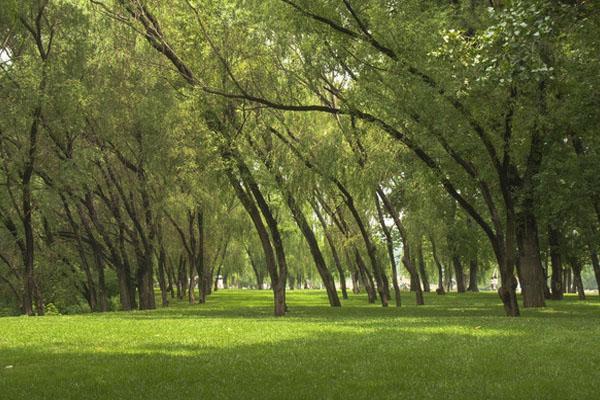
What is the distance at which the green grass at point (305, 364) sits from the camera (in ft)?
32.2

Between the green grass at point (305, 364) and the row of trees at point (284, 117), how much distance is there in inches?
209

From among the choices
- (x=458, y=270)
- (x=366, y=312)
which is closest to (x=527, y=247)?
(x=366, y=312)

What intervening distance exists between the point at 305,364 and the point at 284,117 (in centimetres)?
2037

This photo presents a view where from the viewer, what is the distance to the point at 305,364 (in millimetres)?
12273

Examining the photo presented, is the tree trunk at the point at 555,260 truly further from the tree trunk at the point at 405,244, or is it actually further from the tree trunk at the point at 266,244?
the tree trunk at the point at 266,244

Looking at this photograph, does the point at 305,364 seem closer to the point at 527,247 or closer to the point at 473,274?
the point at 527,247

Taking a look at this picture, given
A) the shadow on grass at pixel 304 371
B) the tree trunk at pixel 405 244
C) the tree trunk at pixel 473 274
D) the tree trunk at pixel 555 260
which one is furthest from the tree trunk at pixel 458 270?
the shadow on grass at pixel 304 371

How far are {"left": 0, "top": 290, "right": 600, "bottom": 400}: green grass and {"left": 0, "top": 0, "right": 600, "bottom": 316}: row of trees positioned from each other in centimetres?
531

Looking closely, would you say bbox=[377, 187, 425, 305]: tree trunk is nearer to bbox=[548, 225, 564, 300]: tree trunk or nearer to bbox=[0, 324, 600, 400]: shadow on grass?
bbox=[548, 225, 564, 300]: tree trunk

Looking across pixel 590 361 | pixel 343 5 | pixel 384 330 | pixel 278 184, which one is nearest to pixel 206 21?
pixel 343 5

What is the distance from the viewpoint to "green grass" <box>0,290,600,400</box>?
387 inches

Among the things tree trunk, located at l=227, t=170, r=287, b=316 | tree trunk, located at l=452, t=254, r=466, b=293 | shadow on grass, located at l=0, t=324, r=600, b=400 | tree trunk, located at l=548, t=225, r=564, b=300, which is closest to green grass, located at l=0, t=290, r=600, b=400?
shadow on grass, located at l=0, t=324, r=600, b=400

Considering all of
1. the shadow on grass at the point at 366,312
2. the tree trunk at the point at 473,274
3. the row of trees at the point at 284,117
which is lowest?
the shadow on grass at the point at 366,312

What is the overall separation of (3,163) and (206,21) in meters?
13.2
